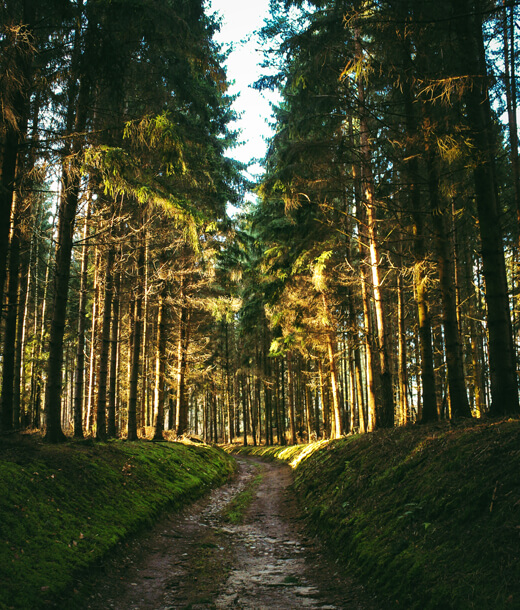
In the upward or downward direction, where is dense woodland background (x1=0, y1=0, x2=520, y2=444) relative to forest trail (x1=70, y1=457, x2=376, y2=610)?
upward

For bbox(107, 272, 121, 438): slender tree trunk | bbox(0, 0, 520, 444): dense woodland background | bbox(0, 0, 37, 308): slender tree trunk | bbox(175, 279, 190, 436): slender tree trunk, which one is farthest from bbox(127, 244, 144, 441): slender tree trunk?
bbox(0, 0, 37, 308): slender tree trunk

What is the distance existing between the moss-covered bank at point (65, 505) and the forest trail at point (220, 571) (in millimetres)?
329

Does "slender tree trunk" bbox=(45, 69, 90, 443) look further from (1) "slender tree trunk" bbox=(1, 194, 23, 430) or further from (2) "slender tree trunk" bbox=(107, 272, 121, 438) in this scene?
(2) "slender tree trunk" bbox=(107, 272, 121, 438)

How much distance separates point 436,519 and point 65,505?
531 cm

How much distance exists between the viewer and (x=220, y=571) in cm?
584

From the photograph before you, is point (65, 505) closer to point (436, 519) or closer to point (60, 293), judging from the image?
point (60, 293)

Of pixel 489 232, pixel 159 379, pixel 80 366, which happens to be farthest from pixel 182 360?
pixel 489 232

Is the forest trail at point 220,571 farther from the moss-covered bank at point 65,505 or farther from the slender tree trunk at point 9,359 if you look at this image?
the slender tree trunk at point 9,359

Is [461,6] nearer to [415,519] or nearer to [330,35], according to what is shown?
[330,35]

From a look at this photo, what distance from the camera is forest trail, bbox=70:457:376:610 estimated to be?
4.75 m

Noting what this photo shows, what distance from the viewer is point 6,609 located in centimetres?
363

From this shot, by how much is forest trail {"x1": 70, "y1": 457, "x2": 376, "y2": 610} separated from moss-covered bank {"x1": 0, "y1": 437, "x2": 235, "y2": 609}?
0.33m

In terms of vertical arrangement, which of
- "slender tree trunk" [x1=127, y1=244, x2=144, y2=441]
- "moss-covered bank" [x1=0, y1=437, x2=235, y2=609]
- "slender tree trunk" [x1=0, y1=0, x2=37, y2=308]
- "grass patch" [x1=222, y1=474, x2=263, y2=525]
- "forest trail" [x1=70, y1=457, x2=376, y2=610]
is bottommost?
"grass patch" [x1=222, y1=474, x2=263, y2=525]

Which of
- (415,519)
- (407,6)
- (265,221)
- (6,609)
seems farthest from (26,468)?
(265,221)
